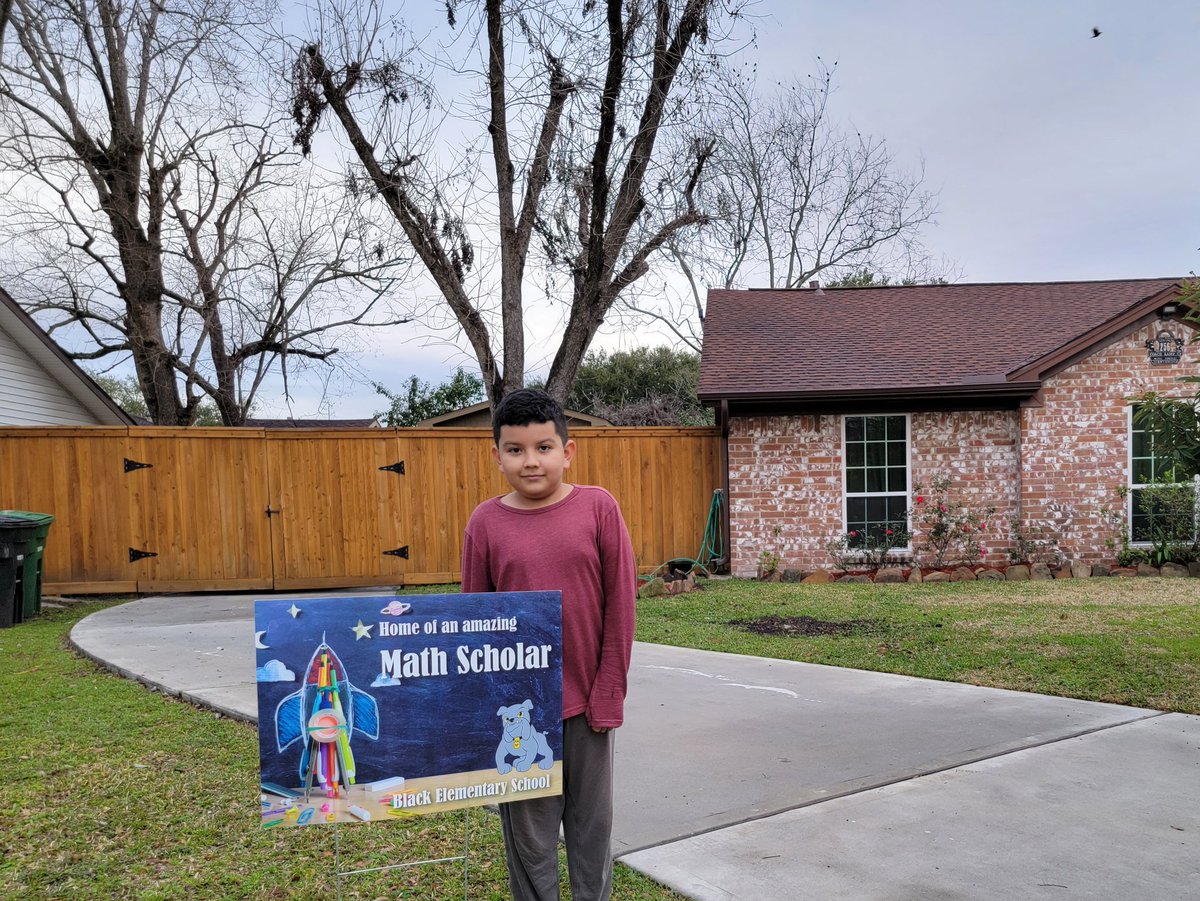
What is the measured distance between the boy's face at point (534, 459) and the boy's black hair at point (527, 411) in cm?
2

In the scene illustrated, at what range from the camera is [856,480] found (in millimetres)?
12875

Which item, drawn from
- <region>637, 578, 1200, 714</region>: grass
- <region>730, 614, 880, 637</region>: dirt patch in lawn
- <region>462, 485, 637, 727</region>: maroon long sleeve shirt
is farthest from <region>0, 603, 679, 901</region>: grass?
<region>730, 614, 880, 637</region>: dirt patch in lawn

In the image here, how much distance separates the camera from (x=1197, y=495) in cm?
1208

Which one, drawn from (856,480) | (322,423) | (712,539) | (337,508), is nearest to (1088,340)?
(856,480)

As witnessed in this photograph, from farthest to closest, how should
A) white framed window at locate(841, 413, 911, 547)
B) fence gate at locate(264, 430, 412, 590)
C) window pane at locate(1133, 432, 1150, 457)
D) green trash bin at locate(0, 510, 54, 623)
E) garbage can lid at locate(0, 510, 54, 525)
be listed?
white framed window at locate(841, 413, 911, 547)
window pane at locate(1133, 432, 1150, 457)
fence gate at locate(264, 430, 412, 590)
green trash bin at locate(0, 510, 54, 623)
garbage can lid at locate(0, 510, 54, 525)

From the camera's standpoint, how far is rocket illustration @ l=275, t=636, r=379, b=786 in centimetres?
258

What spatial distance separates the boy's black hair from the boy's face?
0.02m

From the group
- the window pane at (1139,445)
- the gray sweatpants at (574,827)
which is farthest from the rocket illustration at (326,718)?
the window pane at (1139,445)

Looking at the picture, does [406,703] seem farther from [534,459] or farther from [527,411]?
[527,411]

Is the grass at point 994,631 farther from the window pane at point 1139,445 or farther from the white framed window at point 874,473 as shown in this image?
the window pane at point 1139,445

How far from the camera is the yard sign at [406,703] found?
8.48ft

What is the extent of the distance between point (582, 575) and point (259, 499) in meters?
10.3

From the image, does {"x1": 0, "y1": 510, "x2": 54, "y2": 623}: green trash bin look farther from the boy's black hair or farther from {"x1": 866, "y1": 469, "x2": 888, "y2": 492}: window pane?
{"x1": 866, "y1": 469, "x2": 888, "y2": 492}: window pane

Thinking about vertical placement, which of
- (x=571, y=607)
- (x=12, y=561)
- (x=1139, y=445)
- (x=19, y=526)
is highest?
(x=1139, y=445)
